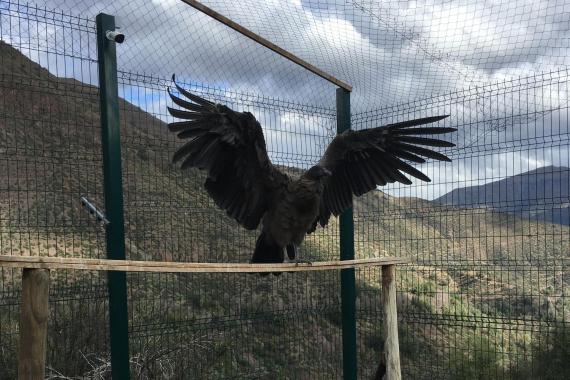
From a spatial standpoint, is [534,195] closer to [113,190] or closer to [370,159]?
[370,159]

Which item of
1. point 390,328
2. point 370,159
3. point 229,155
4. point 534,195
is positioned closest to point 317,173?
point 229,155

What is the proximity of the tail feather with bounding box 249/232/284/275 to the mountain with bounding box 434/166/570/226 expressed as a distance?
204 cm

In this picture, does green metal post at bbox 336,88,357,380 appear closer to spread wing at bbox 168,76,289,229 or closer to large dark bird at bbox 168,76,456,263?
large dark bird at bbox 168,76,456,263

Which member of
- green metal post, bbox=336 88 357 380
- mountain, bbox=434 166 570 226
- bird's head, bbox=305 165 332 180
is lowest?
green metal post, bbox=336 88 357 380

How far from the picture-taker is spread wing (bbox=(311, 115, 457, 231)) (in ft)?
15.5

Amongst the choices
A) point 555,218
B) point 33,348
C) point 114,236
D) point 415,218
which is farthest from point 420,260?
point 33,348

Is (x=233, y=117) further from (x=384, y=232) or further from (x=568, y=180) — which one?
(x=568, y=180)

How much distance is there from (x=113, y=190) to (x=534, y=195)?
361 centimetres

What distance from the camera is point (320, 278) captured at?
20.0 feet

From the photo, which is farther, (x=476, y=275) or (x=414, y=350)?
(x=414, y=350)

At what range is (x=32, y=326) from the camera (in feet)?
7.29

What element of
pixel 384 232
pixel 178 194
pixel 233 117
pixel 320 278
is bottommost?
pixel 320 278

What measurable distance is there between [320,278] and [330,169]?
1844mm

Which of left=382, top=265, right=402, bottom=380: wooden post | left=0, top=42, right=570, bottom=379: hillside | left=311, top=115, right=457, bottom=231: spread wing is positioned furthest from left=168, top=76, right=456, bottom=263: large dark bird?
left=382, top=265, right=402, bottom=380: wooden post
